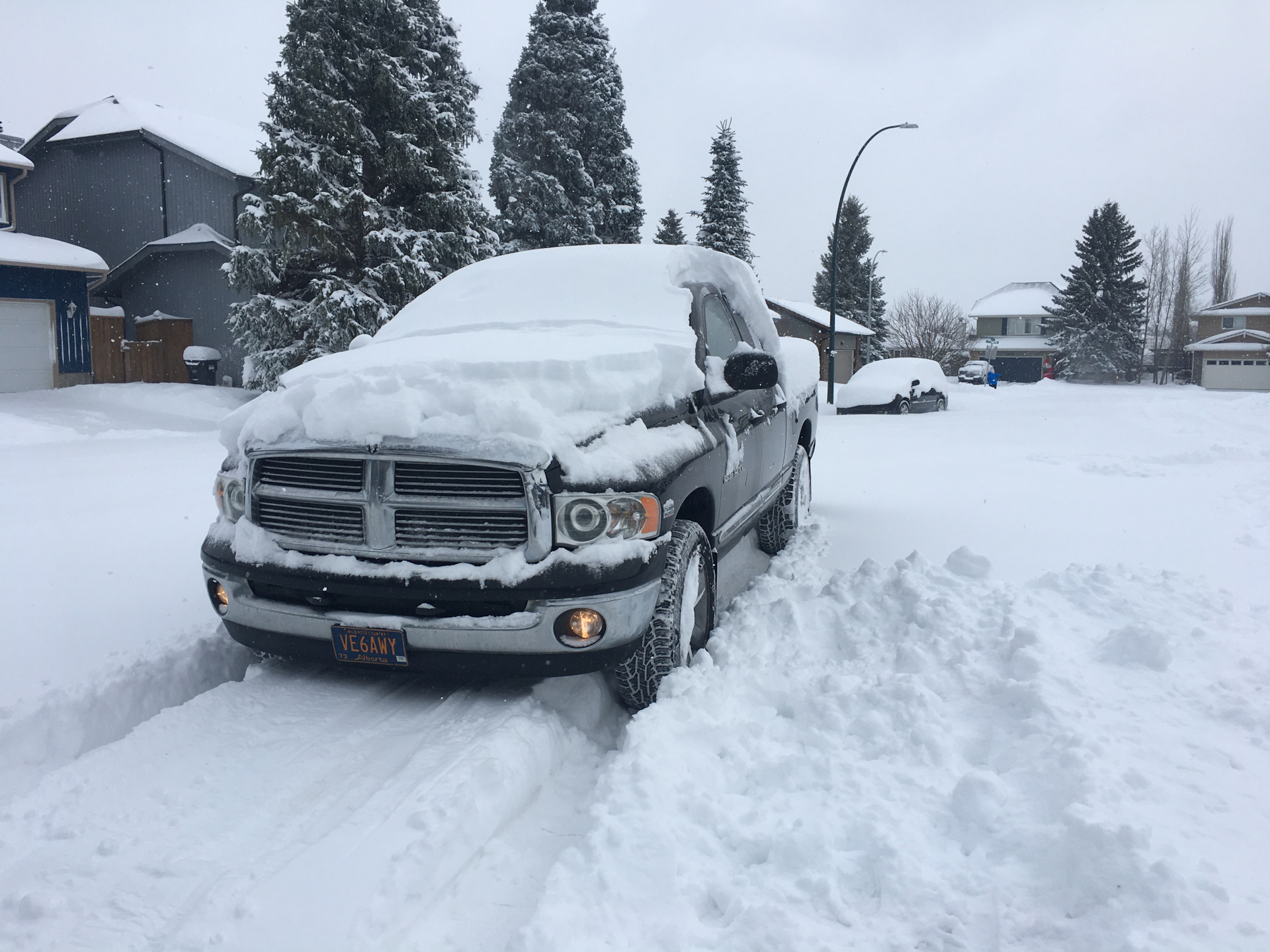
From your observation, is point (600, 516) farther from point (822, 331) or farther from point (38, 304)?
point (822, 331)

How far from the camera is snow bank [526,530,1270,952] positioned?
2.08 meters

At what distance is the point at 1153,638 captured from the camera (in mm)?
3533

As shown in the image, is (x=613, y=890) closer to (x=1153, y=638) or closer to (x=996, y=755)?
(x=996, y=755)

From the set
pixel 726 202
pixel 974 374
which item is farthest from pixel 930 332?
pixel 726 202

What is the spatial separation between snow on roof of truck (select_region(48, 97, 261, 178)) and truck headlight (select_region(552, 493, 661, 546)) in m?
22.7

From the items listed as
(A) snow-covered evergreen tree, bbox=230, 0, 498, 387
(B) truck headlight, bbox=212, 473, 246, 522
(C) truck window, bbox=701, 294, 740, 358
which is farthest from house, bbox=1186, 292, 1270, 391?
(B) truck headlight, bbox=212, 473, 246, 522

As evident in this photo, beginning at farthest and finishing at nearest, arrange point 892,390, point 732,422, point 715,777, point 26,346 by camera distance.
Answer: point 892,390 < point 26,346 < point 732,422 < point 715,777

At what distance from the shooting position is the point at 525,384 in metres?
3.15

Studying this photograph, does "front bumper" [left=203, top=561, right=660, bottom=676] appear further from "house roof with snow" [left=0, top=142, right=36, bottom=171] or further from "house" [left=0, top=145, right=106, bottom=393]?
"house roof with snow" [left=0, top=142, right=36, bottom=171]

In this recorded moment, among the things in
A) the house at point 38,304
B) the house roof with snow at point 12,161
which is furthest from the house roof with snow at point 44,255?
the house roof with snow at point 12,161

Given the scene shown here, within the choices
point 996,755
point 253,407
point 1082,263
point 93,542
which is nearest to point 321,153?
point 93,542

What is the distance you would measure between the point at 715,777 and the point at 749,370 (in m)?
2.01

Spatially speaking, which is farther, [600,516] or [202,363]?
[202,363]

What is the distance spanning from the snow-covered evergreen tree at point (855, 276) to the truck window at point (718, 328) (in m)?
50.0
